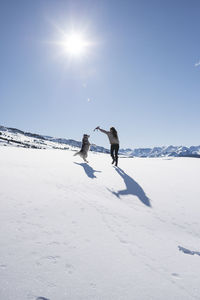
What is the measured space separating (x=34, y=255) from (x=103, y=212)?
→ 7.04ft

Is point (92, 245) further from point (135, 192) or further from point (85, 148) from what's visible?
point (85, 148)

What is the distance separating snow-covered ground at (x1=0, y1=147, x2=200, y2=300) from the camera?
198cm

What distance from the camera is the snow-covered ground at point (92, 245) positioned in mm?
1981

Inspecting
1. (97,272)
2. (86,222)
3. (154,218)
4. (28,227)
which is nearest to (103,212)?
(86,222)

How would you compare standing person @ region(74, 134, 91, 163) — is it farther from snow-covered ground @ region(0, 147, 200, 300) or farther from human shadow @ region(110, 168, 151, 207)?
snow-covered ground @ region(0, 147, 200, 300)

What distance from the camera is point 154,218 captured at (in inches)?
181

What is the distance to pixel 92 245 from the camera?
286 centimetres

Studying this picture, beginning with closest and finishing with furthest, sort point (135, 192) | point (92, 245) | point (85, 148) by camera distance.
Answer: point (92, 245), point (135, 192), point (85, 148)

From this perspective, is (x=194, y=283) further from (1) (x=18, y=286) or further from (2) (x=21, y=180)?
(2) (x=21, y=180)

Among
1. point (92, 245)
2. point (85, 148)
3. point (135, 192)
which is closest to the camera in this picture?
point (92, 245)

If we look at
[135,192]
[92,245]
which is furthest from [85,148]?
[92,245]

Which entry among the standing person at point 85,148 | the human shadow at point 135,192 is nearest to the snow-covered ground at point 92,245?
the human shadow at point 135,192

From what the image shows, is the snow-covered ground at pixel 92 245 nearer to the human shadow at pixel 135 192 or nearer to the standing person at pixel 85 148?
the human shadow at pixel 135 192

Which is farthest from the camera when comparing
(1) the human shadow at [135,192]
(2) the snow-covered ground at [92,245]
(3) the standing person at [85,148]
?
(3) the standing person at [85,148]
